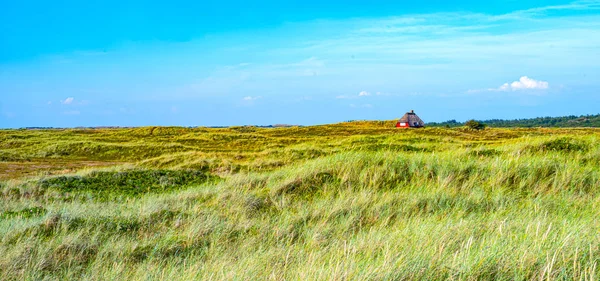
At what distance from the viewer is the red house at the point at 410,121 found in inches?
2507

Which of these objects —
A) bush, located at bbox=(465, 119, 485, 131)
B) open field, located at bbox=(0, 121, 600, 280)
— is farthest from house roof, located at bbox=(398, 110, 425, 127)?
open field, located at bbox=(0, 121, 600, 280)

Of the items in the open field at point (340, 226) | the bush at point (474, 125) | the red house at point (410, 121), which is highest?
the red house at point (410, 121)

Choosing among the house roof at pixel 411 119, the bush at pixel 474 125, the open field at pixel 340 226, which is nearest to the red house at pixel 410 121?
the house roof at pixel 411 119

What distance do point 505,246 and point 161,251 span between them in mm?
3219

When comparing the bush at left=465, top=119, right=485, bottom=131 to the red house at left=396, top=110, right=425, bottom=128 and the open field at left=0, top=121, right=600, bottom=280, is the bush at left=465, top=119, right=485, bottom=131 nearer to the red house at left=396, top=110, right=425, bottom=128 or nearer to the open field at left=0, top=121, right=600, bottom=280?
the red house at left=396, top=110, right=425, bottom=128

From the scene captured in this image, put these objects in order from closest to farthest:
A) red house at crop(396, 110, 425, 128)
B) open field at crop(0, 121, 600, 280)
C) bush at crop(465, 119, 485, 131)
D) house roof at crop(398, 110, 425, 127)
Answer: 1. open field at crop(0, 121, 600, 280)
2. bush at crop(465, 119, 485, 131)
3. red house at crop(396, 110, 425, 128)
4. house roof at crop(398, 110, 425, 127)

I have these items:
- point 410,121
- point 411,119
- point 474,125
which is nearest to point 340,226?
point 474,125

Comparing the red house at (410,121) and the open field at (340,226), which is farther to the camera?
the red house at (410,121)

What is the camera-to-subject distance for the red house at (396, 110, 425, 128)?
63.7m

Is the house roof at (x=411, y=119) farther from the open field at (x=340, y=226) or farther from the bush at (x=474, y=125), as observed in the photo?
the open field at (x=340, y=226)

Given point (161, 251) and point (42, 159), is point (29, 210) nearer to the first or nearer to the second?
point (161, 251)

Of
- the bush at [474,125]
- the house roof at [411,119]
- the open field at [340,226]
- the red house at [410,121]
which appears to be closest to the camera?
the open field at [340,226]

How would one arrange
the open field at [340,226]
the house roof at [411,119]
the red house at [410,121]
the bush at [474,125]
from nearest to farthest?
the open field at [340,226] < the bush at [474,125] < the red house at [410,121] < the house roof at [411,119]

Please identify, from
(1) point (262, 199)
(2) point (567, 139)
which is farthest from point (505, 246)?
(2) point (567, 139)
